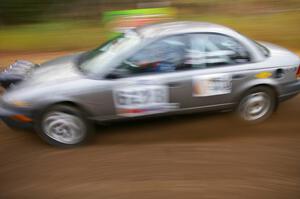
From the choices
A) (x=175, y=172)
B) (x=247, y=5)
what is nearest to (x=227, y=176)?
(x=175, y=172)

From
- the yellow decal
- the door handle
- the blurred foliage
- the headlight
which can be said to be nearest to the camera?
the headlight

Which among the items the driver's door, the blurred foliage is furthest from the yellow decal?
the blurred foliage

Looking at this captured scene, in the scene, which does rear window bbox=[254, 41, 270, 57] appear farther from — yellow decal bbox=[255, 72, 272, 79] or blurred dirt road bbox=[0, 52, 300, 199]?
blurred dirt road bbox=[0, 52, 300, 199]

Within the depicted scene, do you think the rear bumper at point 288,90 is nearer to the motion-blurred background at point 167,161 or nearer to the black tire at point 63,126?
the motion-blurred background at point 167,161

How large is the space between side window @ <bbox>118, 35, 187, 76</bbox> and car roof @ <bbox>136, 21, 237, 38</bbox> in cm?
9

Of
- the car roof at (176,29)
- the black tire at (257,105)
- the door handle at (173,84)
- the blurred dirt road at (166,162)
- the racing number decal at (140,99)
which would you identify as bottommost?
the blurred dirt road at (166,162)

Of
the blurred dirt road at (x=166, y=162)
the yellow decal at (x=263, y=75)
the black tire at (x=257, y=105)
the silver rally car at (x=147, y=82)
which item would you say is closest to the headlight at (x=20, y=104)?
the silver rally car at (x=147, y=82)

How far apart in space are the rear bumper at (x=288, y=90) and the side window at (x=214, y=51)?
2.30 feet

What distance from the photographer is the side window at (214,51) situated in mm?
5645

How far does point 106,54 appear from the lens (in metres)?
5.80

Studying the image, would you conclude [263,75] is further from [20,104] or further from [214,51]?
[20,104]

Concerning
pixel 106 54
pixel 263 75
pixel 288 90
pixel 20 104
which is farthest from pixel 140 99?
pixel 288 90

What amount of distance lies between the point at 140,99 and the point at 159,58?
58cm

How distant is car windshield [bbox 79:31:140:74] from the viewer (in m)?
5.55
